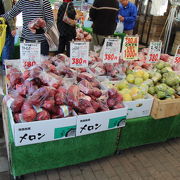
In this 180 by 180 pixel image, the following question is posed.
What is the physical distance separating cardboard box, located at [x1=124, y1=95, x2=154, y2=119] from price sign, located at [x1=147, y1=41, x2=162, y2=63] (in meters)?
0.94

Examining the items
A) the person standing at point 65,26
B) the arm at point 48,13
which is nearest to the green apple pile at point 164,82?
the arm at point 48,13

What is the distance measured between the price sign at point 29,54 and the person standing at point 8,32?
4.16 feet

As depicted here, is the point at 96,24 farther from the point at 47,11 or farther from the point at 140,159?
the point at 140,159

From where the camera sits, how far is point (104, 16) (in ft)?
14.0

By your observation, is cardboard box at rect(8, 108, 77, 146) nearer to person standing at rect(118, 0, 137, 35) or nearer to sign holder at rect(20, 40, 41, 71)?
sign holder at rect(20, 40, 41, 71)

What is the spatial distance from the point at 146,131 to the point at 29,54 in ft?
5.08

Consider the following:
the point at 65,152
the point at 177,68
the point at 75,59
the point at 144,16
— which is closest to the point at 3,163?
the point at 65,152

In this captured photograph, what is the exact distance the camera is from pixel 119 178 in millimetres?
2230

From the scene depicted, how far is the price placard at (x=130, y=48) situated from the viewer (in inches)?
113

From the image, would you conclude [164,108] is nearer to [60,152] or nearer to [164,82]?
[164,82]

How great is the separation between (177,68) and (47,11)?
6.68 ft

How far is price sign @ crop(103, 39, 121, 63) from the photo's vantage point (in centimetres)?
270

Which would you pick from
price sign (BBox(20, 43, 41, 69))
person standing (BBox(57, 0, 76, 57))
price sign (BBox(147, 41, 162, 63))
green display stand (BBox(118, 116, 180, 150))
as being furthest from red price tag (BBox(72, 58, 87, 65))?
person standing (BBox(57, 0, 76, 57))

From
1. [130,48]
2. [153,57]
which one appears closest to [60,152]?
[130,48]
